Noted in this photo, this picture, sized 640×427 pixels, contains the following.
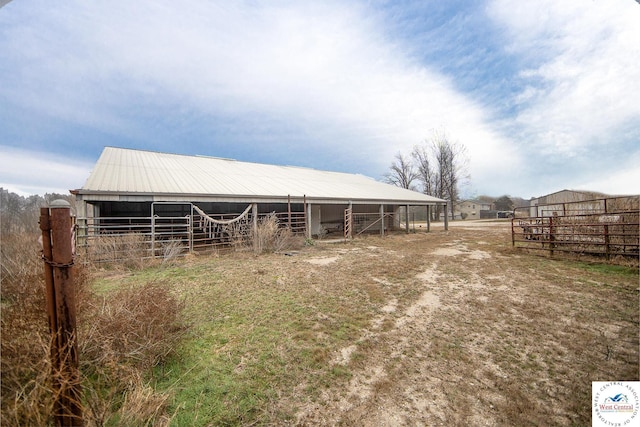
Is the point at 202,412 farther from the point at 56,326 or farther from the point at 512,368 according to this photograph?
the point at 512,368

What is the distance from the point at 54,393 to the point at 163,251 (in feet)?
29.9

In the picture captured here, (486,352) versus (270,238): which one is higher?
(270,238)

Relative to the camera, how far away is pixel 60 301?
5.91 ft

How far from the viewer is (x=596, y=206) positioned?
44.5 ft

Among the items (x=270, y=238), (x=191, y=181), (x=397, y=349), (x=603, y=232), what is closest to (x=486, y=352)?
(x=397, y=349)

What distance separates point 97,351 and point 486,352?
4463mm

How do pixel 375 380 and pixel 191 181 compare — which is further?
pixel 191 181

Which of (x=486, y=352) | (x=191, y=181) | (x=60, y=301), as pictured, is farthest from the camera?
(x=191, y=181)

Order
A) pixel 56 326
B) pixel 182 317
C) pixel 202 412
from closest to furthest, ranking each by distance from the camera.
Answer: pixel 56 326 → pixel 202 412 → pixel 182 317

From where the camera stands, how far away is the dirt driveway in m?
2.45

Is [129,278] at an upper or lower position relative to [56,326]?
lower

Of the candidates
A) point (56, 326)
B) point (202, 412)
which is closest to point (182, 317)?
point (202, 412)

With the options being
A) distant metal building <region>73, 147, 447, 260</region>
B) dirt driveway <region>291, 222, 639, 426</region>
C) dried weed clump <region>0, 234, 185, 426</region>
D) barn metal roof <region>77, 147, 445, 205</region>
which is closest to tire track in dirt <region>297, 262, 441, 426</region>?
dirt driveway <region>291, 222, 639, 426</region>

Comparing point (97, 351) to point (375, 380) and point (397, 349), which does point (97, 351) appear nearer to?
point (375, 380)
